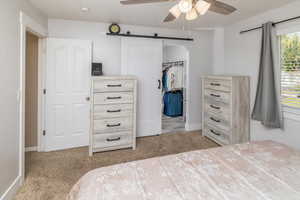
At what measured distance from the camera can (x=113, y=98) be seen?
2949 millimetres

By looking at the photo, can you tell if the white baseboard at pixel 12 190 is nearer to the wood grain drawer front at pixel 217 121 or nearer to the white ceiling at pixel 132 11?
the white ceiling at pixel 132 11

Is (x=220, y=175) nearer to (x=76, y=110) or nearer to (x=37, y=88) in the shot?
(x=76, y=110)

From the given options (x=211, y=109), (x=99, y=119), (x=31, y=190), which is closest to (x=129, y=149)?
(x=99, y=119)

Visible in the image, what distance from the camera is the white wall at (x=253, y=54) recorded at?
8.12 feet

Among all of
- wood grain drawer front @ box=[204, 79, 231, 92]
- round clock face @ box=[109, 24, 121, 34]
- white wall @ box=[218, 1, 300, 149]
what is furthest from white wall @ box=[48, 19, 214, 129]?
wood grain drawer front @ box=[204, 79, 231, 92]

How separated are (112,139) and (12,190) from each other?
4.69 ft

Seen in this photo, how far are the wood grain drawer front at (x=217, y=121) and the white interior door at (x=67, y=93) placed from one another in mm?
2402

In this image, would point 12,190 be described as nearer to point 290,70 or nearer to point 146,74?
point 146,74

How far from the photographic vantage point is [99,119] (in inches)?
115

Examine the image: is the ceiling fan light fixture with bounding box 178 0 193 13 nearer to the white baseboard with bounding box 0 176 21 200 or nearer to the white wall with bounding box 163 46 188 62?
the white baseboard with bounding box 0 176 21 200

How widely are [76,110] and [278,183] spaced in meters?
3.05

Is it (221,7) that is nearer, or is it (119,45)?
(221,7)

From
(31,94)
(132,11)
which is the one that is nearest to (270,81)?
(132,11)

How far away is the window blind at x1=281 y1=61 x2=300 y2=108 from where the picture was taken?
2.43 m
